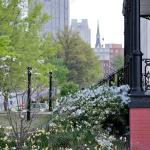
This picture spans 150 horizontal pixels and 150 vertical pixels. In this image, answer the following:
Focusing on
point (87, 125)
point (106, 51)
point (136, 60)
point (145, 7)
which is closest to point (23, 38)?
point (145, 7)

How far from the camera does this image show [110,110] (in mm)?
12102

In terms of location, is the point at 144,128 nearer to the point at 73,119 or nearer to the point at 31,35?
the point at 73,119

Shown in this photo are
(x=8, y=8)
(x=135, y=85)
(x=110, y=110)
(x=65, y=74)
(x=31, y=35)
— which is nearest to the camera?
(x=135, y=85)

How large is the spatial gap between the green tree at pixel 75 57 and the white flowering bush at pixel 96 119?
165 feet

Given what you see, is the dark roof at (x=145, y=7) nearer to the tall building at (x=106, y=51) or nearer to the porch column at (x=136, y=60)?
the porch column at (x=136, y=60)

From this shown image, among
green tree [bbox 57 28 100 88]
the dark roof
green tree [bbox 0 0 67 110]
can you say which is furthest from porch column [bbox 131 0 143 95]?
green tree [bbox 57 28 100 88]

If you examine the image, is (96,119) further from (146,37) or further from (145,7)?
(146,37)

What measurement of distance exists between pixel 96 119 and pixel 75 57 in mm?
52812

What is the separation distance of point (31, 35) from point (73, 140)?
17334 mm

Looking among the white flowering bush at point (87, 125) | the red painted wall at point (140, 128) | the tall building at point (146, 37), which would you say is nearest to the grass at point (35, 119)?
the white flowering bush at point (87, 125)

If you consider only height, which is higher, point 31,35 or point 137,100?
point 31,35

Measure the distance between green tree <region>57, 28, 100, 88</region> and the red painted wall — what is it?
52.8 metres

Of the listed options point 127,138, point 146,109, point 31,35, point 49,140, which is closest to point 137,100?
point 146,109

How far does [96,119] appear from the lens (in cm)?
1202
